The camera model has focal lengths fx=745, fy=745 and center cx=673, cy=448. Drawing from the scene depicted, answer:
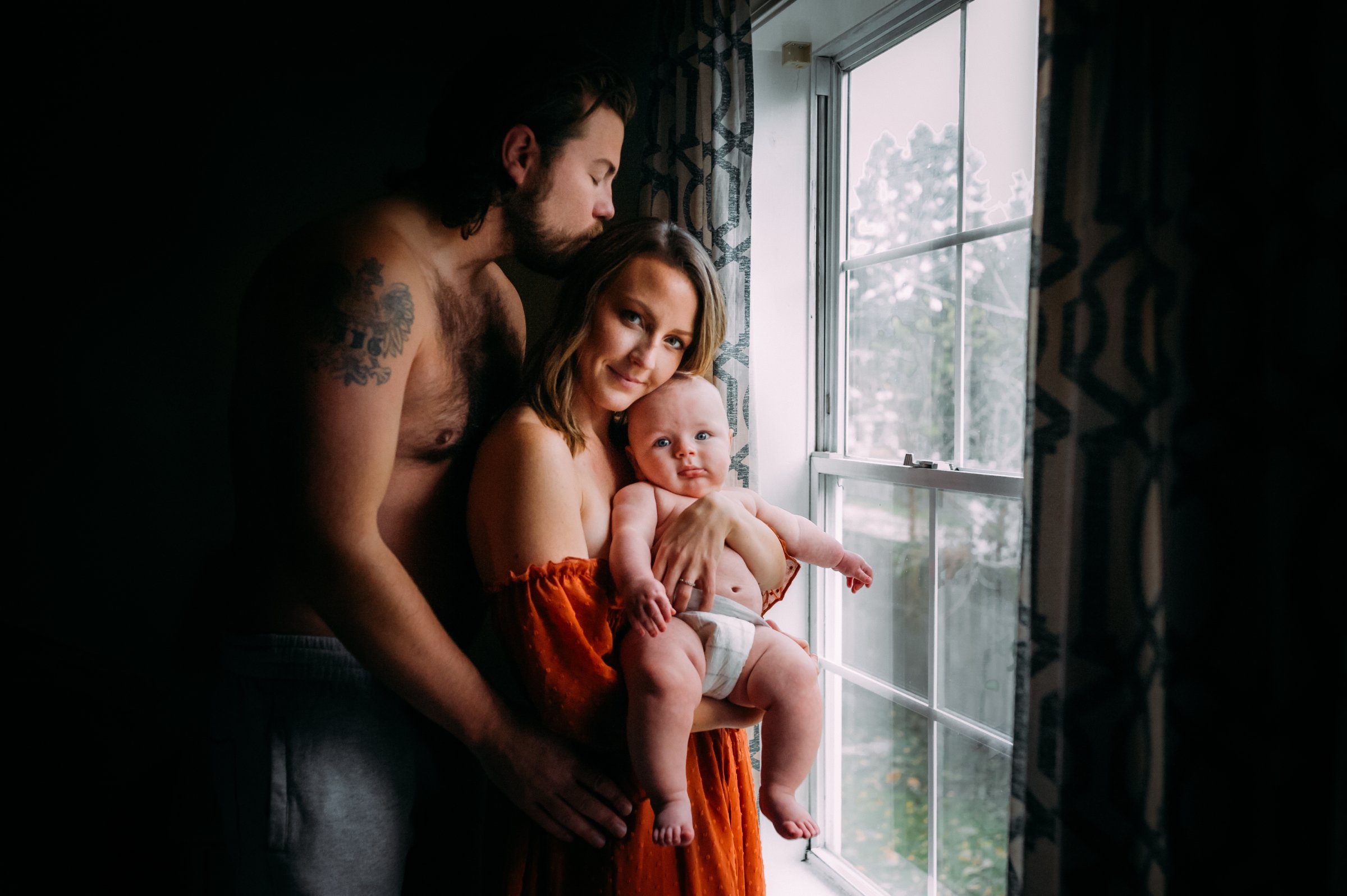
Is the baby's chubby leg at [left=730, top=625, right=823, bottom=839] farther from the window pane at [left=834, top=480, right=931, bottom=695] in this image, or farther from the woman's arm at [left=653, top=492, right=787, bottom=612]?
the window pane at [left=834, top=480, right=931, bottom=695]

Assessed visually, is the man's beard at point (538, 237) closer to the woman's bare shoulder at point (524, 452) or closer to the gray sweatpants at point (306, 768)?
the woman's bare shoulder at point (524, 452)

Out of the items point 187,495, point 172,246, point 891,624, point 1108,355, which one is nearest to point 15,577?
point 187,495

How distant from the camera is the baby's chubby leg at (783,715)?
1.13 metres

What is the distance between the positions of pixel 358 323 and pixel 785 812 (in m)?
0.94

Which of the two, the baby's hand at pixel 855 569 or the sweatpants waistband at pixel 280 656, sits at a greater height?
the baby's hand at pixel 855 569

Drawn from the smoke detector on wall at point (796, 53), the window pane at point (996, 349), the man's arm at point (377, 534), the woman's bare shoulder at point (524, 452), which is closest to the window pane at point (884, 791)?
the window pane at point (996, 349)

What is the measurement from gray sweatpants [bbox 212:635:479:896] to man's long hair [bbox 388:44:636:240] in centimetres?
66

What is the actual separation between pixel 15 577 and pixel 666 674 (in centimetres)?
83

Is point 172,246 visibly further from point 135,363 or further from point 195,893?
point 195,893

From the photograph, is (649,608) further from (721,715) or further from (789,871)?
(789,871)

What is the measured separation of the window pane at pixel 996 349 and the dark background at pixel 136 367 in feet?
3.61

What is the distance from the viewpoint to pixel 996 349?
1424 mm

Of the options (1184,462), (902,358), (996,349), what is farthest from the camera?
(902,358)

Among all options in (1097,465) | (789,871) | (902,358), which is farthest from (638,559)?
(789,871)
